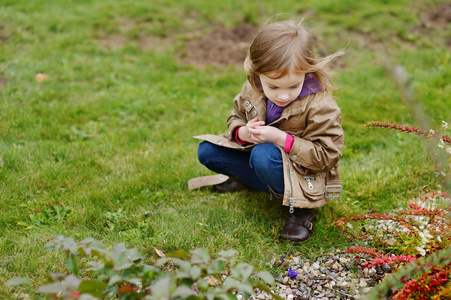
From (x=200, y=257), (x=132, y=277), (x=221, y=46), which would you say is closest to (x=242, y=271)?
(x=200, y=257)

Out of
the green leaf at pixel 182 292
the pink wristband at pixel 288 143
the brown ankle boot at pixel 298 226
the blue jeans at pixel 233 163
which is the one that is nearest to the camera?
the green leaf at pixel 182 292

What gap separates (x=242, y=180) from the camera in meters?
3.05

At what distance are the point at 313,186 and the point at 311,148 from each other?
28cm

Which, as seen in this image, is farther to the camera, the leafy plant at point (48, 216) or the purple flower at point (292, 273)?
the leafy plant at point (48, 216)

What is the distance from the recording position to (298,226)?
270cm

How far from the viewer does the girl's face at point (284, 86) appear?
7.77 feet

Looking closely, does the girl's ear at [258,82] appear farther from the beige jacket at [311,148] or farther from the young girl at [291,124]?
the beige jacket at [311,148]

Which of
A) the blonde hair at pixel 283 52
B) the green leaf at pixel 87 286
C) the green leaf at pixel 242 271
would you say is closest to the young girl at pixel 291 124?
the blonde hair at pixel 283 52

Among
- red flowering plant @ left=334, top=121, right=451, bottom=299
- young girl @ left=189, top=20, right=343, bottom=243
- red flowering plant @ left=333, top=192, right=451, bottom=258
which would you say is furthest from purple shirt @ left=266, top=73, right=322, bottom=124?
red flowering plant @ left=333, top=192, right=451, bottom=258

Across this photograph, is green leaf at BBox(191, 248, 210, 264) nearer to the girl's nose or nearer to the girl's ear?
the girl's nose

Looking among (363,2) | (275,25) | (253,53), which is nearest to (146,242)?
(253,53)

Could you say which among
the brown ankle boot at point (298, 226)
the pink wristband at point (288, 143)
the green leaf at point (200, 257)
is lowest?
the brown ankle boot at point (298, 226)

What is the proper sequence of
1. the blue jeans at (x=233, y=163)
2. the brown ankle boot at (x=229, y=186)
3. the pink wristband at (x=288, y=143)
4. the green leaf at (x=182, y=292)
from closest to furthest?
1. the green leaf at (x=182, y=292)
2. the pink wristband at (x=288, y=143)
3. the blue jeans at (x=233, y=163)
4. the brown ankle boot at (x=229, y=186)

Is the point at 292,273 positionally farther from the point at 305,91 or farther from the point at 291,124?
the point at 305,91
